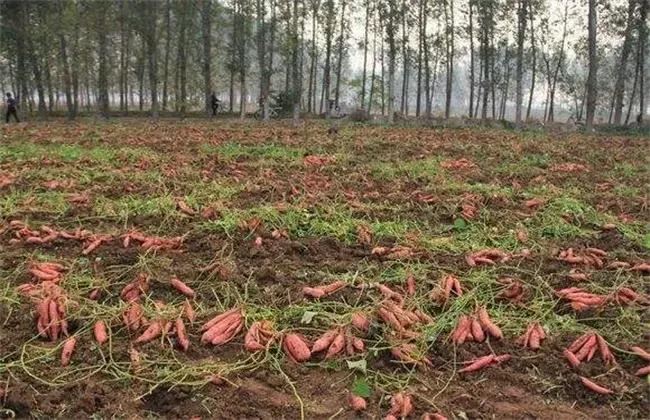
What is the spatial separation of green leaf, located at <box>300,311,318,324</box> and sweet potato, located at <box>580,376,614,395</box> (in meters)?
1.91

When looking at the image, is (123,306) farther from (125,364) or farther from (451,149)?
(451,149)

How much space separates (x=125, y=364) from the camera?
402 cm

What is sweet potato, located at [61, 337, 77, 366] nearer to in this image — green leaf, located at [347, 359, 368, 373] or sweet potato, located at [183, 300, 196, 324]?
sweet potato, located at [183, 300, 196, 324]

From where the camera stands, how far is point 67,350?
413 centimetres

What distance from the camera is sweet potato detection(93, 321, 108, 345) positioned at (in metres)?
4.27

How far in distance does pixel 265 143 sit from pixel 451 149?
488cm

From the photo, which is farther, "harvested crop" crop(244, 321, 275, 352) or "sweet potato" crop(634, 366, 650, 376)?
"harvested crop" crop(244, 321, 275, 352)

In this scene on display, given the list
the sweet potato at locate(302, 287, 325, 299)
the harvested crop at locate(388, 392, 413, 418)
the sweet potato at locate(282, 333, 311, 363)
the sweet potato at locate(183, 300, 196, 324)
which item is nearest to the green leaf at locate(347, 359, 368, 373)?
the sweet potato at locate(282, 333, 311, 363)

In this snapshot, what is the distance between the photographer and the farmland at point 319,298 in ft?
12.4

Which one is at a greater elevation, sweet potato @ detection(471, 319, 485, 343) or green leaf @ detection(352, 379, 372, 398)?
sweet potato @ detection(471, 319, 485, 343)

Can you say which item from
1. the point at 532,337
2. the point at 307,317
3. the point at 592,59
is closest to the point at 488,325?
the point at 532,337

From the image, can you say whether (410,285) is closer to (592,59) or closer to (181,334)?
(181,334)

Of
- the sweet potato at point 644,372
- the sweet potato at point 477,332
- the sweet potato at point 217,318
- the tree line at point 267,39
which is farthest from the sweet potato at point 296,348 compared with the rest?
the tree line at point 267,39

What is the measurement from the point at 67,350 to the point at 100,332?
27 cm
